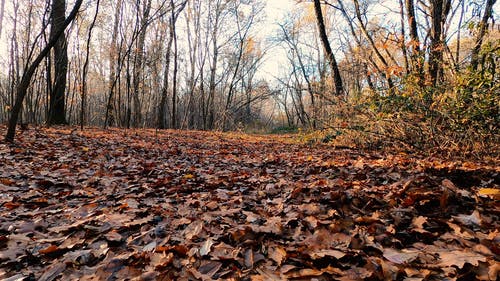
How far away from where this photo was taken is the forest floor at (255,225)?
1609 mm

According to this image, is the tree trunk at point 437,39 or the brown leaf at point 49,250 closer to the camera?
the brown leaf at point 49,250

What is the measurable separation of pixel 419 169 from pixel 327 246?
2.22 meters

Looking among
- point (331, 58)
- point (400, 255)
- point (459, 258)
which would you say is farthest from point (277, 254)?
point (331, 58)

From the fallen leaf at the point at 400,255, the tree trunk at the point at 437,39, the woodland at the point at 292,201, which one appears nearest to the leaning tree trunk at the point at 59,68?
the woodland at the point at 292,201

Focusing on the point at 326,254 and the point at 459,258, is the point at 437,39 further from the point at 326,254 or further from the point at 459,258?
the point at 326,254

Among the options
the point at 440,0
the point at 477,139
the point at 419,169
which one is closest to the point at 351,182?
the point at 419,169

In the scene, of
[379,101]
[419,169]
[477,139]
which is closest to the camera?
[419,169]

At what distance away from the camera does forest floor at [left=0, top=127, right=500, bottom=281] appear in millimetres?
1609

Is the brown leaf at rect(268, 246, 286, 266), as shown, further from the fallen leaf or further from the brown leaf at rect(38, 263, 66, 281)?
the brown leaf at rect(38, 263, 66, 281)

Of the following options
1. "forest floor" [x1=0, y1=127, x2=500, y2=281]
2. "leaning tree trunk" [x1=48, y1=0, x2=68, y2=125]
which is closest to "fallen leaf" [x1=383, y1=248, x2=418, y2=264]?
"forest floor" [x1=0, y1=127, x2=500, y2=281]

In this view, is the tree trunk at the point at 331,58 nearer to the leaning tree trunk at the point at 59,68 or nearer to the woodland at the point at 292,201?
the woodland at the point at 292,201

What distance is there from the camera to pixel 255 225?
7.12 feet

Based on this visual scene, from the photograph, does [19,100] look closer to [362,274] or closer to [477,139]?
[362,274]

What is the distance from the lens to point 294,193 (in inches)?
112
